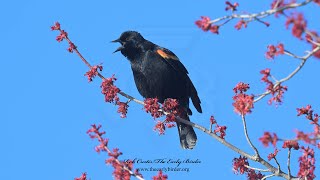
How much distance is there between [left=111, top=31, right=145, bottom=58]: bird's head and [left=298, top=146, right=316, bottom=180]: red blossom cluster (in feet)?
14.3

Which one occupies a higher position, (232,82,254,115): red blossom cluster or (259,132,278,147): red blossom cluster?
(232,82,254,115): red blossom cluster

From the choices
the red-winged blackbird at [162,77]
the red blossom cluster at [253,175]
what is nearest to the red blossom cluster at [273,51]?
the red blossom cluster at [253,175]

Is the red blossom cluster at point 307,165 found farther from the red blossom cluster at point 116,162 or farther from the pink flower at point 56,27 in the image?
the pink flower at point 56,27

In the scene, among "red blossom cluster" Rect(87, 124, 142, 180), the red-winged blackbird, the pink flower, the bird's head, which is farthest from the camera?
the bird's head

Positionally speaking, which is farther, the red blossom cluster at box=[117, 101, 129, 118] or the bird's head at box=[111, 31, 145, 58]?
the bird's head at box=[111, 31, 145, 58]

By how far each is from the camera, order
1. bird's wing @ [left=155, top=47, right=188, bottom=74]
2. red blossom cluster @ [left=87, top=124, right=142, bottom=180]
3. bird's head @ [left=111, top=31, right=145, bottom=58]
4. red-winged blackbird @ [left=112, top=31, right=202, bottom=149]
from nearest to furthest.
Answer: red blossom cluster @ [left=87, top=124, right=142, bottom=180], red-winged blackbird @ [left=112, top=31, right=202, bottom=149], bird's wing @ [left=155, top=47, right=188, bottom=74], bird's head @ [left=111, top=31, right=145, bottom=58]

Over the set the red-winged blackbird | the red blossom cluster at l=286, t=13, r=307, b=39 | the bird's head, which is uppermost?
the bird's head

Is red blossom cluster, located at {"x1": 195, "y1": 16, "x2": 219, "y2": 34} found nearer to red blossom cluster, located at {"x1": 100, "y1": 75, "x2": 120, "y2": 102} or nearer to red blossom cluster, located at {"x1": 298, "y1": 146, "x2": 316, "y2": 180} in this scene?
red blossom cluster, located at {"x1": 298, "y1": 146, "x2": 316, "y2": 180}

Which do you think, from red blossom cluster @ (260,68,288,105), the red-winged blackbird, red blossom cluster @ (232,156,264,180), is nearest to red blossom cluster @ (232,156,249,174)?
red blossom cluster @ (232,156,264,180)

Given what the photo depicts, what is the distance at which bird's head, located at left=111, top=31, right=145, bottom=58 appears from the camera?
850cm

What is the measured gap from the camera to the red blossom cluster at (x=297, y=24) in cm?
295

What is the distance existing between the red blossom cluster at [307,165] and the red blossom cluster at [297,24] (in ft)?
5.41

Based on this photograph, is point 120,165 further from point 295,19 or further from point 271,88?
point 295,19

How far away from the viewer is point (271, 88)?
409 centimetres
